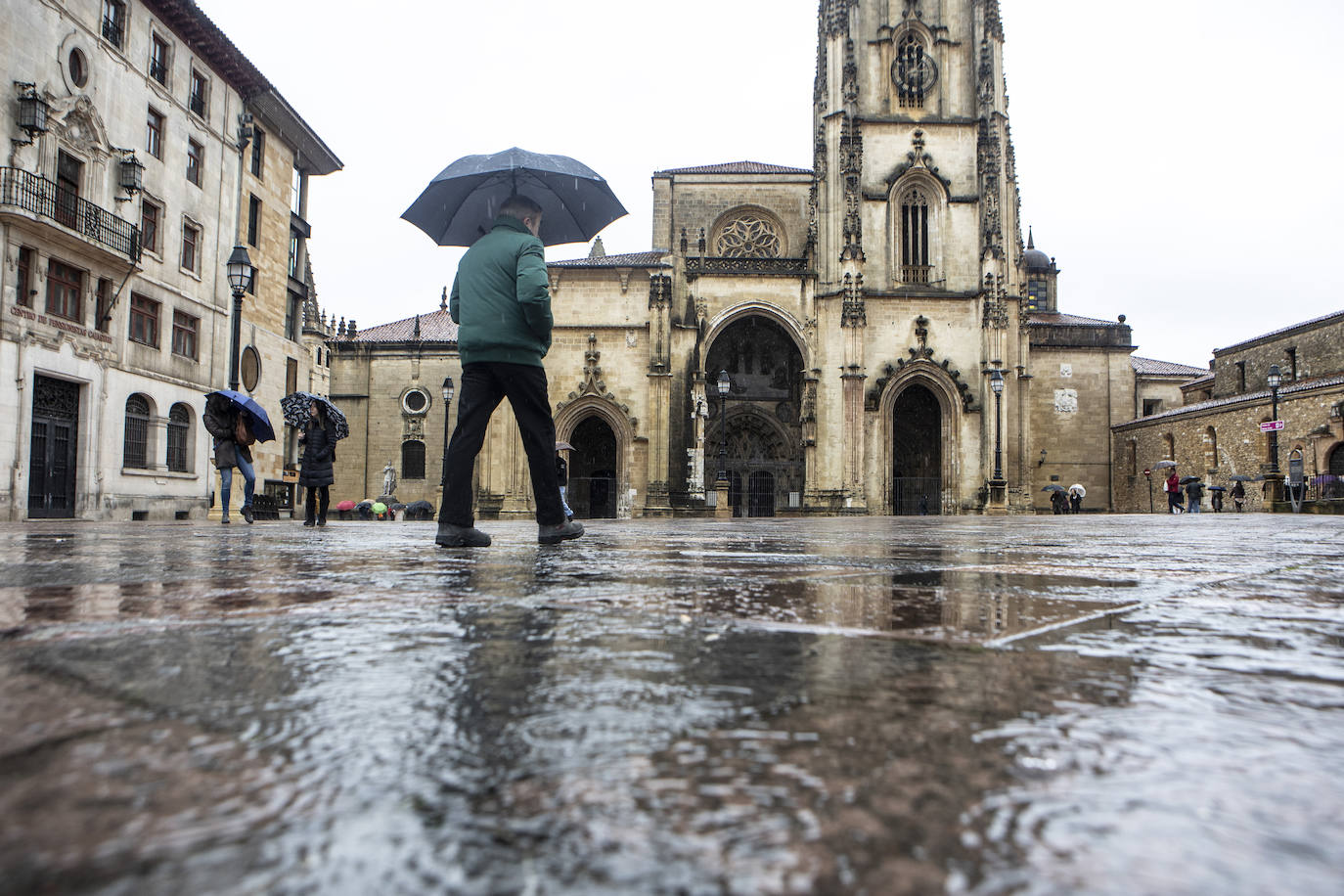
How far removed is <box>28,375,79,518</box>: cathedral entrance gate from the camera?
1692 cm

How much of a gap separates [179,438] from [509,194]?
18055 millimetres

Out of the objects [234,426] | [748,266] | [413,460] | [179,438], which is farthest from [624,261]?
[234,426]

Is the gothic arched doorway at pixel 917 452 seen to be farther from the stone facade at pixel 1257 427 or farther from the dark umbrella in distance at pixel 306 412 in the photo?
the dark umbrella in distance at pixel 306 412

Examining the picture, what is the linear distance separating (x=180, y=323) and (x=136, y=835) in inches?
961

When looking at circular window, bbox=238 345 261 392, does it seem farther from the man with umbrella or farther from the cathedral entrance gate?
the man with umbrella

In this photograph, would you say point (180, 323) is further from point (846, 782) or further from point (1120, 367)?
point (1120, 367)

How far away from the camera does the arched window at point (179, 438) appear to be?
68.2 ft

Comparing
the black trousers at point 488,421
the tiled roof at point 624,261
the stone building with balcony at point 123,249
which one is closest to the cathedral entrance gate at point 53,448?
the stone building with balcony at point 123,249

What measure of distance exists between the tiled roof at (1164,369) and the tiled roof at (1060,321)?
16.2 ft

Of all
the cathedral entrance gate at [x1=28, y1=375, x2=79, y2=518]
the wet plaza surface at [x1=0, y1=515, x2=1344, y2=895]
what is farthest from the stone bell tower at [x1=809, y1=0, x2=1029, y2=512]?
the wet plaza surface at [x1=0, y1=515, x2=1344, y2=895]

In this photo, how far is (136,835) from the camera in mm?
529

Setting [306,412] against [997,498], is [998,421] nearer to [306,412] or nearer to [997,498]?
[997,498]

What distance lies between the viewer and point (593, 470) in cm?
3164

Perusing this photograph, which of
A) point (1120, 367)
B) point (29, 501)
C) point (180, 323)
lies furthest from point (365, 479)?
point (1120, 367)
